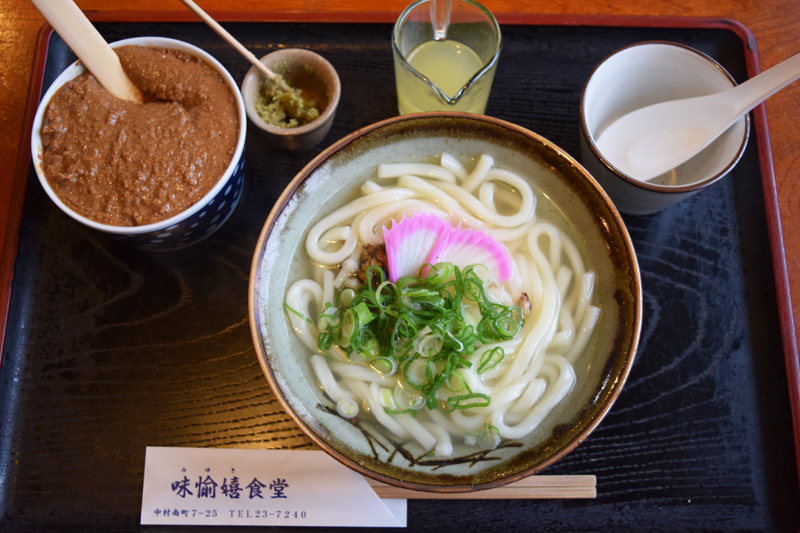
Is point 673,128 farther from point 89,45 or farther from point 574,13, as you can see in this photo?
point 89,45

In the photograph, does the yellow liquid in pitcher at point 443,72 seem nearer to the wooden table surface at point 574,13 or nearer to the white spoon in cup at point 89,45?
the wooden table surface at point 574,13

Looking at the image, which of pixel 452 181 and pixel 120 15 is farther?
pixel 120 15

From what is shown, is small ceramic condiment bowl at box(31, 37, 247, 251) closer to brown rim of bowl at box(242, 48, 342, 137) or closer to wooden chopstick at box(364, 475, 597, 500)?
brown rim of bowl at box(242, 48, 342, 137)

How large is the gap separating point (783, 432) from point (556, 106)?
152 centimetres

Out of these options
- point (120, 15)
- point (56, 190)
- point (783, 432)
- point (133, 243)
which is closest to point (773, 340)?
point (783, 432)

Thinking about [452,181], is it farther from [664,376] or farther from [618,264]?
[664,376]

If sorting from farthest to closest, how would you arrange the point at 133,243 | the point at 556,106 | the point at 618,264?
1. the point at 556,106
2. the point at 133,243
3. the point at 618,264

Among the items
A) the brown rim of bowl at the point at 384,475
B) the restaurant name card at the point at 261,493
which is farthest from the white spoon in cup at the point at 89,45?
the restaurant name card at the point at 261,493

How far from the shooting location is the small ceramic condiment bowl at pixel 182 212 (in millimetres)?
1681

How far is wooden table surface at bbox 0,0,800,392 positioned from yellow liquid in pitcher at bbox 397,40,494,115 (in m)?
0.40

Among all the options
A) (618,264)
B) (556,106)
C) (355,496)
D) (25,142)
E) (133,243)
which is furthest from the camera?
(556,106)

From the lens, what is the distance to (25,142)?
2.06 meters

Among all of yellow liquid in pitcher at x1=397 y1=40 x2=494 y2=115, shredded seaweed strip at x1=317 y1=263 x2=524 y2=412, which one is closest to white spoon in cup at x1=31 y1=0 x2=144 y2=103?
yellow liquid in pitcher at x1=397 y1=40 x2=494 y2=115

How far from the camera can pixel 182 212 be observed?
1.70m
